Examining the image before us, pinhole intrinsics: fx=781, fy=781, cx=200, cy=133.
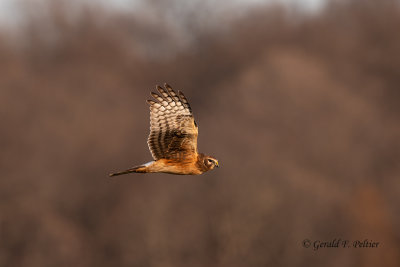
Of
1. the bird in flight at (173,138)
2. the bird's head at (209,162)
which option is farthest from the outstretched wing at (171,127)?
the bird's head at (209,162)

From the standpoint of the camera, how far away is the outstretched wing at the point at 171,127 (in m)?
9.24

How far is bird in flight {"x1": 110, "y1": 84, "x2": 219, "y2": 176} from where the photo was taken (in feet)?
30.3

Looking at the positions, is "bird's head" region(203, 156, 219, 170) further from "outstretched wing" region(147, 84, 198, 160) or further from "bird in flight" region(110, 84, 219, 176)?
"outstretched wing" region(147, 84, 198, 160)

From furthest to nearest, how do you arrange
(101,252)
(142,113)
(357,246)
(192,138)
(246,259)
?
(142,113) < (101,252) < (357,246) < (246,259) < (192,138)

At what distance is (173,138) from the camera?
934 cm

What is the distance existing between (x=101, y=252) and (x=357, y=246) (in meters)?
8.86

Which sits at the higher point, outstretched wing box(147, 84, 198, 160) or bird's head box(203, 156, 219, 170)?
outstretched wing box(147, 84, 198, 160)

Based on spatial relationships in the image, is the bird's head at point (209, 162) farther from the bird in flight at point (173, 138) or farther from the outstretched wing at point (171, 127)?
the outstretched wing at point (171, 127)

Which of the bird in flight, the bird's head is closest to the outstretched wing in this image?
the bird in flight

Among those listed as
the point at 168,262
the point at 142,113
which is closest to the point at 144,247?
the point at 168,262

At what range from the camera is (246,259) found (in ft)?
78.9

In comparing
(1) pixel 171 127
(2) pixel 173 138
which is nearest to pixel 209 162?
(2) pixel 173 138

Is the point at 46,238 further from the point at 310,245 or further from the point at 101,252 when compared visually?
the point at 310,245

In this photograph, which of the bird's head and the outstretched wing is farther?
the bird's head
